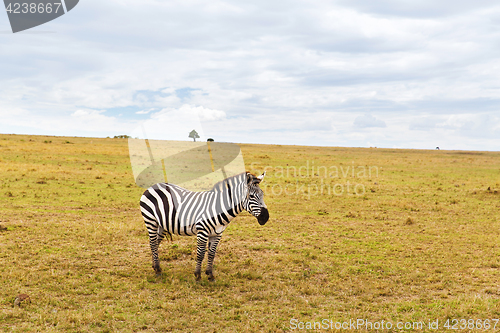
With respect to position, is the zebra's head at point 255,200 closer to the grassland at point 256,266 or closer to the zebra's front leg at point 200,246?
the zebra's front leg at point 200,246

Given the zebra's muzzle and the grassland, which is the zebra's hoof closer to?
the grassland

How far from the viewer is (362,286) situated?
8.62 m

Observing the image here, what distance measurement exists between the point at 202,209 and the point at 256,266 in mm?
2601

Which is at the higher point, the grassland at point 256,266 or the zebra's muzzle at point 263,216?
the zebra's muzzle at point 263,216

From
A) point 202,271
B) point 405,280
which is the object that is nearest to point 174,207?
point 202,271

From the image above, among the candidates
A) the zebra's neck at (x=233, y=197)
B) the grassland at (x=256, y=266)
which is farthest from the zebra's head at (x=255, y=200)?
the grassland at (x=256, y=266)

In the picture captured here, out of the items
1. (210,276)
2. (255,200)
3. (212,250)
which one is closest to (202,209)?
(212,250)

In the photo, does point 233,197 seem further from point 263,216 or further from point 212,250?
point 212,250

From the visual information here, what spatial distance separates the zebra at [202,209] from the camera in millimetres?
8312

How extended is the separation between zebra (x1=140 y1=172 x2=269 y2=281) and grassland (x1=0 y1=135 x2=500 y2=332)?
1.05m

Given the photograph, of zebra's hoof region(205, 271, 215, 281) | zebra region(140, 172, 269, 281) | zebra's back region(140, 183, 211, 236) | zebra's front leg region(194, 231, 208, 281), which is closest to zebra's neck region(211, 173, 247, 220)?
zebra region(140, 172, 269, 281)

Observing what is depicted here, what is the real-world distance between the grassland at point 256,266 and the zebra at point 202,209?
105 centimetres

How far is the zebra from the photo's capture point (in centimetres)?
831

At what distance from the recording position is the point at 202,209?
852cm
